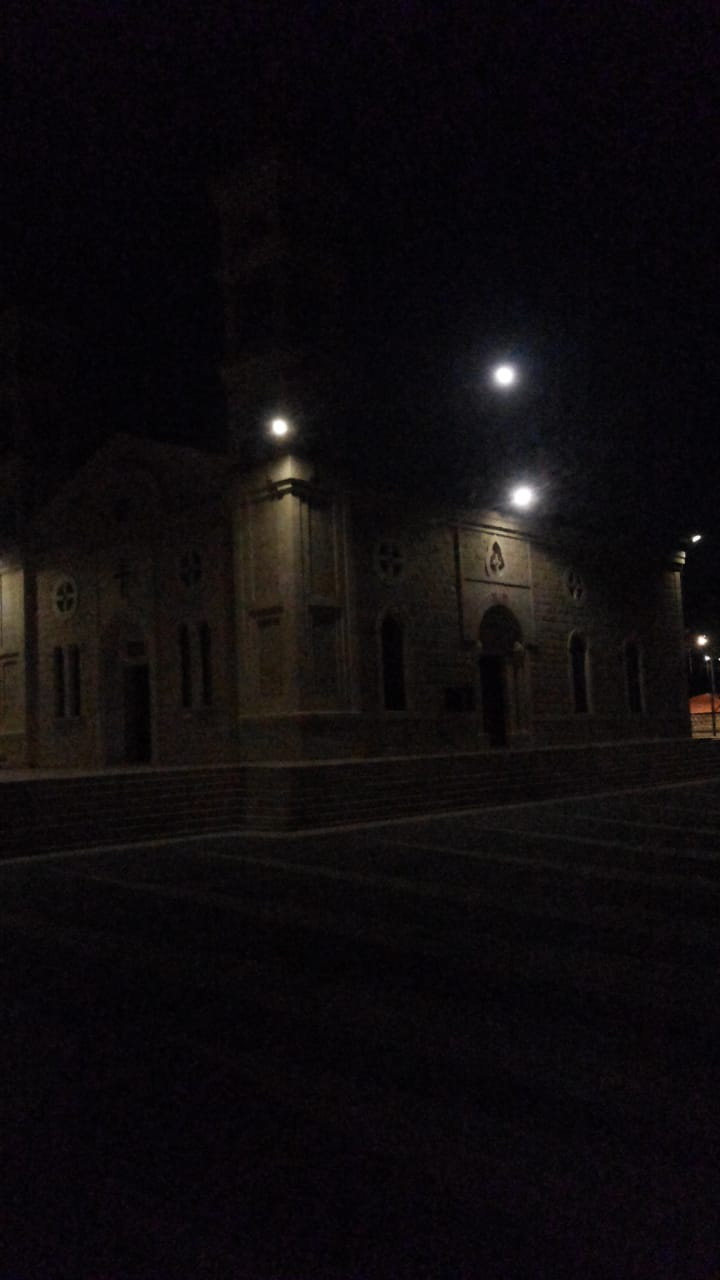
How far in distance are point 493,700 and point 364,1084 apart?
62.8 ft

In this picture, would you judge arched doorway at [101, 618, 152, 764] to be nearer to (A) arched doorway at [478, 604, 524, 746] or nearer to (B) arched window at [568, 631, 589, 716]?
(A) arched doorway at [478, 604, 524, 746]

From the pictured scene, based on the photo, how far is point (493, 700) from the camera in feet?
76.9

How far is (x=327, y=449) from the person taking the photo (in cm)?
1895

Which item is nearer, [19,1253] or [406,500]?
[19,1253]

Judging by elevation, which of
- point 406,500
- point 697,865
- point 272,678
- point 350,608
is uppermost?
point 406,500

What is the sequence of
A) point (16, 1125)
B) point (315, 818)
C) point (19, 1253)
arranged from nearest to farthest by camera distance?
point (19, 1253) < point (16, 1125) < point (315, 818)

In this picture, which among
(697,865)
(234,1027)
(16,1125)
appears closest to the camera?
(16,1125)

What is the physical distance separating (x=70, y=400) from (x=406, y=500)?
9.61 metres

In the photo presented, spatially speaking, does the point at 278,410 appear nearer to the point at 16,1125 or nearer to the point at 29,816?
the point at 29,816

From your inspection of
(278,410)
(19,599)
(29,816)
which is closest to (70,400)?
(19,599)

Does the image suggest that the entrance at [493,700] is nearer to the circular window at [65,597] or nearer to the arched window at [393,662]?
the arched window at [393,662]

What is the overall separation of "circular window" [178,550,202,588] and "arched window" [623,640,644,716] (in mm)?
12455

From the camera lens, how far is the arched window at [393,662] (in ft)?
66.2

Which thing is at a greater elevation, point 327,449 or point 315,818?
point 327,449
